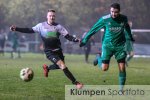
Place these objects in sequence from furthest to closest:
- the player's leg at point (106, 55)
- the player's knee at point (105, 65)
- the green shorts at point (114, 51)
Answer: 1. the player's knee at point (105, 65)
2. the player's leg at point (106, 55)
3. the green shorts at point (114, 51)

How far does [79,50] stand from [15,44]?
52.7 feet

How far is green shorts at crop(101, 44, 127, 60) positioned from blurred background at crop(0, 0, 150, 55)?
118 feet

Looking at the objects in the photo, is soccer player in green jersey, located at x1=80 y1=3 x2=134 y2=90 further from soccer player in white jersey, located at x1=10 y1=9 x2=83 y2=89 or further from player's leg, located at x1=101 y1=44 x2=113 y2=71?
soccer player in white jersey, located at x1=10 y1=9 x2=83 y2=89

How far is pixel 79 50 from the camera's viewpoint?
49656 mm

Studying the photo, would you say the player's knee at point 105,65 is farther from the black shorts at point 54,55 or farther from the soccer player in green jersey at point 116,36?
the black shorts at point 54,55

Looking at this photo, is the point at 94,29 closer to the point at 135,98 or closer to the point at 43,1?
the point at 135,98

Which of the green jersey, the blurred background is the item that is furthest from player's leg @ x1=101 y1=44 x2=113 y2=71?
the blurred background

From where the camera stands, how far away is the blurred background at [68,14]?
1996 inches

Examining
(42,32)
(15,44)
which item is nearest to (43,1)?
(15,44)

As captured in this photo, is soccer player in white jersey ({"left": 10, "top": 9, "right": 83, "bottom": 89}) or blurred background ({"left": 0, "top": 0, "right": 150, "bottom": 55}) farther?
blurred background ({"left": 0, "top": 0, "right": 150, "bottom": 55})

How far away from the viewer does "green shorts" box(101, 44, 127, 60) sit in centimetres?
1198

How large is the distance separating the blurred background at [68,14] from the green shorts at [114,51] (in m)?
36.0

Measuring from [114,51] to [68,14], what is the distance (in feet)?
149

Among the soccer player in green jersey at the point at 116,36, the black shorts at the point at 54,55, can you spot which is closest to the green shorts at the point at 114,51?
the soccer player in green jersey at the point at 116,36
